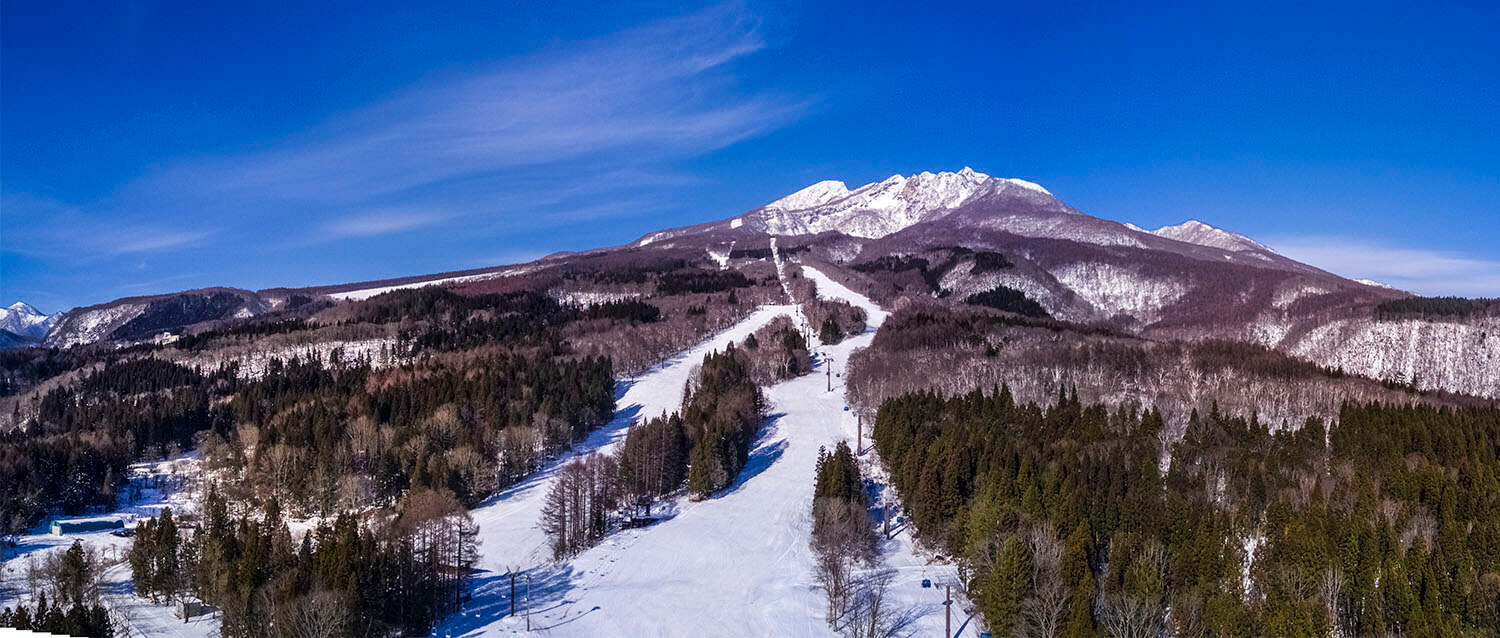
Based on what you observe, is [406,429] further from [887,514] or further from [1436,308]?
[1436,308]

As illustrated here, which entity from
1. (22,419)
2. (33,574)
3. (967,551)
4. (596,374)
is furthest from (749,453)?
(22,419)

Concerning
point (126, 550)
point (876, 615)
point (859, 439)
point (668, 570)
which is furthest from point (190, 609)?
point (859, 439)

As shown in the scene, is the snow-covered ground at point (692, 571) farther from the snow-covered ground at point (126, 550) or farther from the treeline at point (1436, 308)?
the treeline at point (1436, 308)

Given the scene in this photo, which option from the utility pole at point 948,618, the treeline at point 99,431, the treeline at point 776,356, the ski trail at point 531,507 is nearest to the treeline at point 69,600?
the ski trail at point 531,507

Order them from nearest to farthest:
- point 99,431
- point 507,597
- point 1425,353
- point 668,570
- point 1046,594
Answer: point 1046,594 < point 507,597 < point 668,570 < point 99,431 < point 1425,353

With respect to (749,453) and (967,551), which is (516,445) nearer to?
(749,453)

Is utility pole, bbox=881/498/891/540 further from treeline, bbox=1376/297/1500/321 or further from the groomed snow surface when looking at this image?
treeline, bbox=1376/297/1500/321
